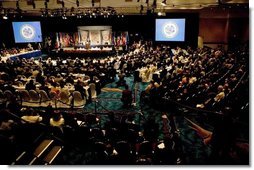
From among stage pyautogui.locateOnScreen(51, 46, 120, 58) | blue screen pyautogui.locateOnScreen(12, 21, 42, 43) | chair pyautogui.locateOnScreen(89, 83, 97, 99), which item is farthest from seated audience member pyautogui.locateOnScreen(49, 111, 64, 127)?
blue screen pyautogui.locateOnScreen(12, 21, 42, 43)

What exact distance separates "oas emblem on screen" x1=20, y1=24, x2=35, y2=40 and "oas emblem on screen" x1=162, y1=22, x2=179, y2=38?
528 inches

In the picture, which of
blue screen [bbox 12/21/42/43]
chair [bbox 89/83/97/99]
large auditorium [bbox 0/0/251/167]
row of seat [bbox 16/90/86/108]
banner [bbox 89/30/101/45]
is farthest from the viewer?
banner [bbox 89/30/101/45]

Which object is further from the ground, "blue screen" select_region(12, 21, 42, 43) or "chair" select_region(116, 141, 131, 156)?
"blue screen" select_region(12, 21, 42, 43)

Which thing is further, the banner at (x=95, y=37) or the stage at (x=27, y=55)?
the banner at (x=95, y=37)

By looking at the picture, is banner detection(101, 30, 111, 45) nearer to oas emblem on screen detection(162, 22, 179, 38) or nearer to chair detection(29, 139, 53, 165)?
oas emblem on screen detection(162, 22, 179, 38)

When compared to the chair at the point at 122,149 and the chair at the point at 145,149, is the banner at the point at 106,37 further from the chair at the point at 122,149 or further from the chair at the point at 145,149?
the chair at the point at 122,149

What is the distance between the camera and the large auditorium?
5.52m

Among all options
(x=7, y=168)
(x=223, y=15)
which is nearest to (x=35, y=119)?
(x=7, y=168)

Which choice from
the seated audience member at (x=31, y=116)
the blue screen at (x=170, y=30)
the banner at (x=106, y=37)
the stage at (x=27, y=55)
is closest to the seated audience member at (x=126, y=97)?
the seated audience member at (x=31, y=116)

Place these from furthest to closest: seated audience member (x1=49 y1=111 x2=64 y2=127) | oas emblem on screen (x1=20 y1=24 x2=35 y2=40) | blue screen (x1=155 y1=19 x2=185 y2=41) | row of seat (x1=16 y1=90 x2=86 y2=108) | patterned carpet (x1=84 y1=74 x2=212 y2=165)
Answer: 1. oas emblem on screen (x1=20 y1=24 x2=35 y2=40)
2. blue screen (x1=155 y1=19 x2=185 y2=41)
3. row of seat (x1=16 y1=90 x2=86 y2=108)
4. seated audience member (x1=49 y1=111 x2=64 y2=127)
5. patterned carpet (x1=84 y1=74 x2=212 y2=165)

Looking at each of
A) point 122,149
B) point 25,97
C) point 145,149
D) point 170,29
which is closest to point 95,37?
point 170,29

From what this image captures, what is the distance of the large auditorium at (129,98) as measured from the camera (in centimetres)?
552

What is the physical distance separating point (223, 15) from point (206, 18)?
1806 millimetres

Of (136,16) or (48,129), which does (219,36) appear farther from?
(48,129)
